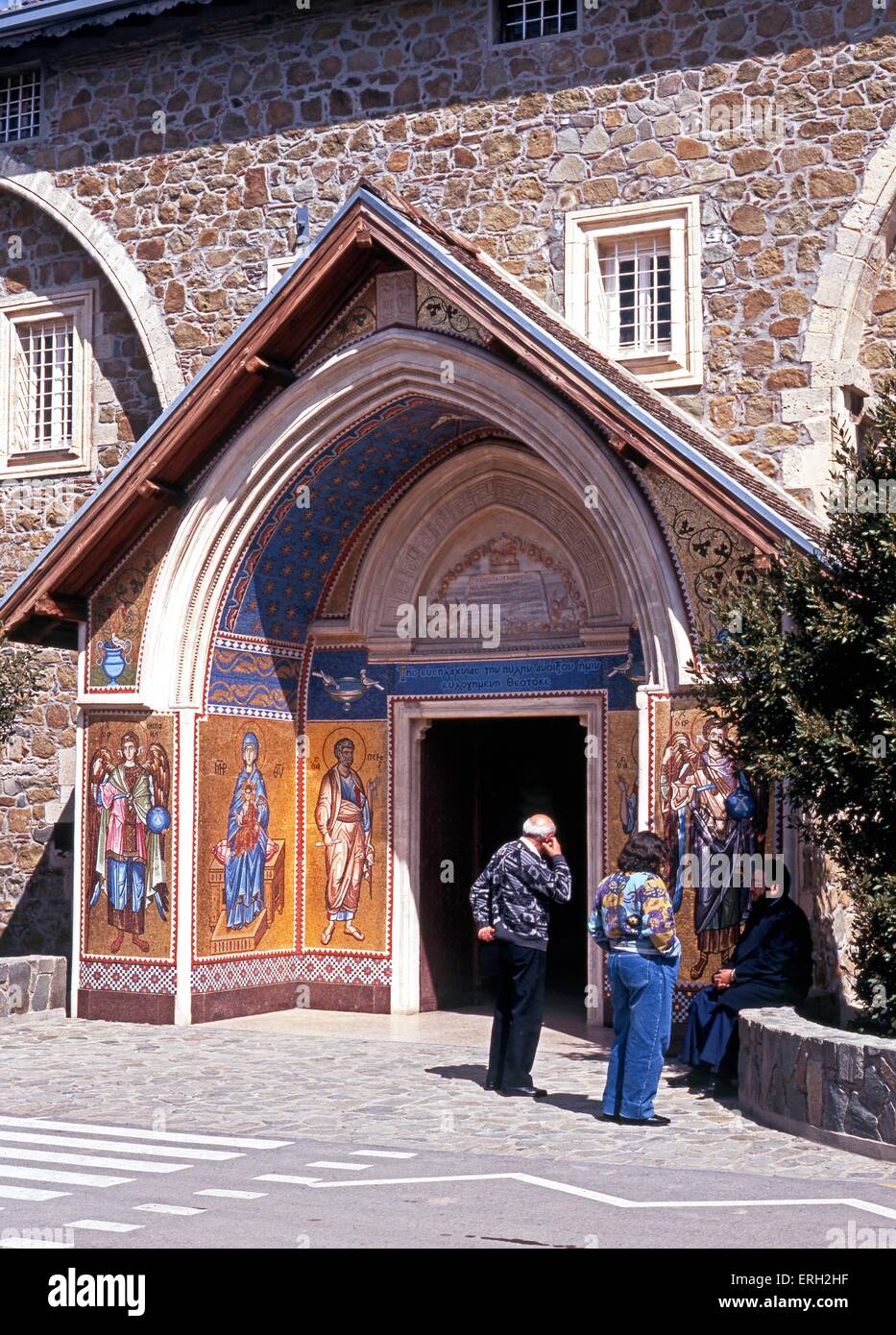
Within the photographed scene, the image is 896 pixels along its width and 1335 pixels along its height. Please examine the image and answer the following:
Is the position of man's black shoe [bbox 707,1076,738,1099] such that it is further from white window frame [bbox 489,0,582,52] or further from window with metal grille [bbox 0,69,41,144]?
window with metal grille [bbox 0,69,41,144]

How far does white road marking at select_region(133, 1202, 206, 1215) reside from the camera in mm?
7411

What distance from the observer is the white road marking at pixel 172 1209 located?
24.3ft

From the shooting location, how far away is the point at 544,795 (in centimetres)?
1859

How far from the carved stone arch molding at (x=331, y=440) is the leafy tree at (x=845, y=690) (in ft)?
7.92

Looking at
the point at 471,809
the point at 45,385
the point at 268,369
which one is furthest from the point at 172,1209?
the point at 45,385

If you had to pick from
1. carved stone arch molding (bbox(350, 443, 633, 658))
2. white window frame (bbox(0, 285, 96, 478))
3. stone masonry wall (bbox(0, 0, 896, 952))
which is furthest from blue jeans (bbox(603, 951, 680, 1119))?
white window frame (bbox(0, 285, 96, 478))

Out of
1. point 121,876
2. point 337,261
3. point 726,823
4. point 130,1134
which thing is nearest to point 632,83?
point 337,261

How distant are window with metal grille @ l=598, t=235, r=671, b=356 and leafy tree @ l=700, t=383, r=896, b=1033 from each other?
557cm

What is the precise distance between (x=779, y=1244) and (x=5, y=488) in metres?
14.2

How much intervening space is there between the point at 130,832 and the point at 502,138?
23.3 feet

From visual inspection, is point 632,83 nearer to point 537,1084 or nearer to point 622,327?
point 622,327

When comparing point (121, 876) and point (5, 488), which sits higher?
point (5, 488)

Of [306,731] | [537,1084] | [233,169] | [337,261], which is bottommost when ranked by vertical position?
[537,1084]

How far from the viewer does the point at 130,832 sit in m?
15.0
